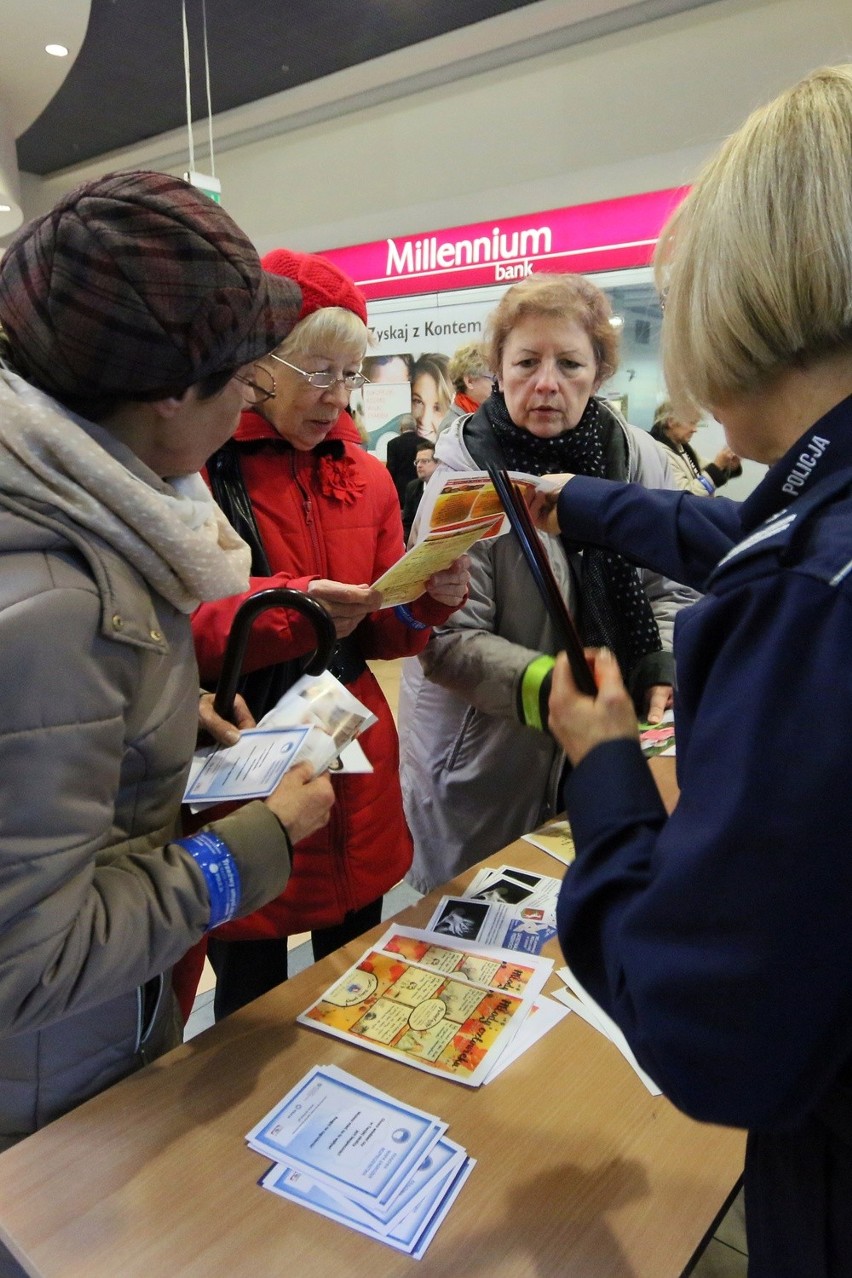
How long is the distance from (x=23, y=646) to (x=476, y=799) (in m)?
1.32

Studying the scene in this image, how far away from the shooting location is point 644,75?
4.65 metres

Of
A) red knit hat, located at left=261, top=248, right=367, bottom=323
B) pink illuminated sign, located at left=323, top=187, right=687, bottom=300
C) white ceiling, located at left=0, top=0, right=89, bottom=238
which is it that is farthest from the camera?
pink illuminated sign, located at left=323, top=187, right=687, bottom=300

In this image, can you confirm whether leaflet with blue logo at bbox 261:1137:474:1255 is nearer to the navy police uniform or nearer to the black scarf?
the navy police uniform

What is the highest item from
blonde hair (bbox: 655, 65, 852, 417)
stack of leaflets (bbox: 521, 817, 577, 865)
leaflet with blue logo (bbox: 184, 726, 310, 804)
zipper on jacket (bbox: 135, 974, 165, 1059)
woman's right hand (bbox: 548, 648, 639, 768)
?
blonde hair (bbox: 655, 65, 852, 417)

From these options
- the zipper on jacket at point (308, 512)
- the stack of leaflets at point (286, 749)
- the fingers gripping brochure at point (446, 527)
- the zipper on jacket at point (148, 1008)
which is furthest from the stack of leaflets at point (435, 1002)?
the zipper on jacket at point (308, 512)

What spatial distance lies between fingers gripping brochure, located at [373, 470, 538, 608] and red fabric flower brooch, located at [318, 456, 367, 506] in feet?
0.75

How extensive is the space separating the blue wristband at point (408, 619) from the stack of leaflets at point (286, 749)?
410 millimetres

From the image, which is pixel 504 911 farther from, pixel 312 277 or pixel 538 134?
pixel 538 134

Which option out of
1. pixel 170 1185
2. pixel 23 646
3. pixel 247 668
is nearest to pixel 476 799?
pixel 247 668

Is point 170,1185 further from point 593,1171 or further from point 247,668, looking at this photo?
point 247,668

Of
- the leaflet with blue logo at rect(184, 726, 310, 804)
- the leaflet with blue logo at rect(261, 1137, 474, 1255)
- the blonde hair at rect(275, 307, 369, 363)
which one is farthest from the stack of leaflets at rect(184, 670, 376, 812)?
the blonde hair at rect(275, 307, 369, 363)

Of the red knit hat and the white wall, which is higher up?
the white wall

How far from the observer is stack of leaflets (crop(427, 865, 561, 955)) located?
138 centimetres

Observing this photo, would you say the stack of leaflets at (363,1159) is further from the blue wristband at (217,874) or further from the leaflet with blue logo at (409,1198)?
the blue wristband at (217,874)
